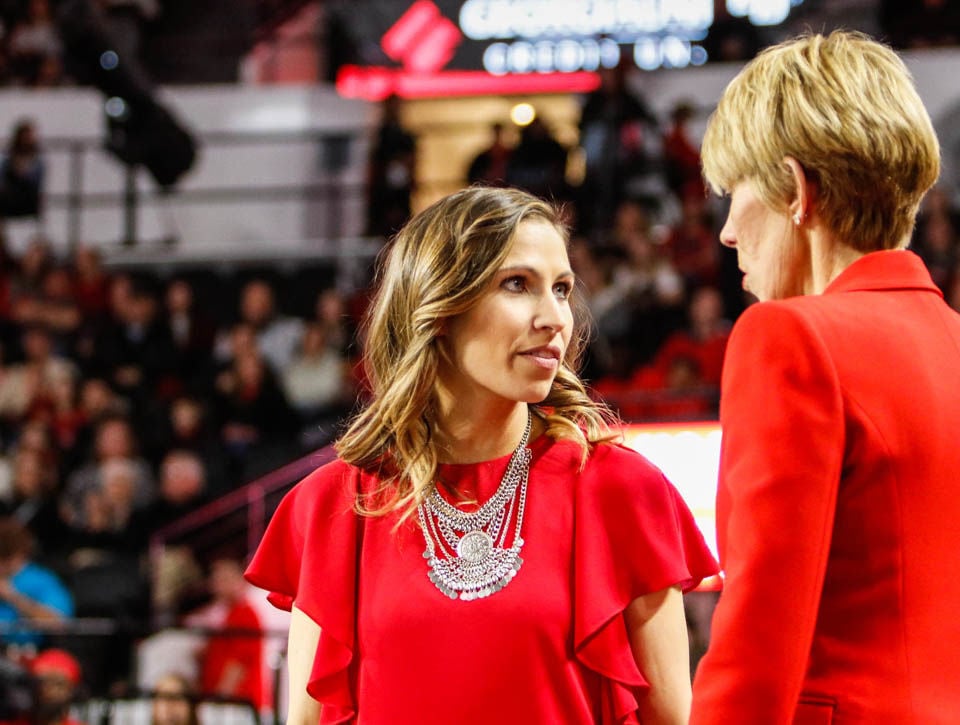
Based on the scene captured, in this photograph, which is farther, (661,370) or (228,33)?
(228,33)

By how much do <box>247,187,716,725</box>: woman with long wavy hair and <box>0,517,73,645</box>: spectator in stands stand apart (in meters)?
5.21

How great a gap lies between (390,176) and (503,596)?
9.15 metres

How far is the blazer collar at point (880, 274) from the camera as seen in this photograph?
180cm

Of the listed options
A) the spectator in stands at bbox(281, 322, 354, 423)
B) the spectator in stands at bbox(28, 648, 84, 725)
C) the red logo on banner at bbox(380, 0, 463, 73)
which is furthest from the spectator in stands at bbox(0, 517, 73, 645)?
the red logo on banner at bbox(380, 0, 463, 73)

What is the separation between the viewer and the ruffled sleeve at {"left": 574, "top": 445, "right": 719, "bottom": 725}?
2248mm

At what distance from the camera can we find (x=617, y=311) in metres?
9.14

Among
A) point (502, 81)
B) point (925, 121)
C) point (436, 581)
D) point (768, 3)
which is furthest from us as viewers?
point (502, 81)

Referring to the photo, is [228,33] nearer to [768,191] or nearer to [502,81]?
[502,81]

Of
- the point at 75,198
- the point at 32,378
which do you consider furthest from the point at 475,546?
the point at 75,198

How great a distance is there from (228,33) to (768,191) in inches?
494

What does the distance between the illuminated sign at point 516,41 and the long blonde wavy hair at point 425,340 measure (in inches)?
386

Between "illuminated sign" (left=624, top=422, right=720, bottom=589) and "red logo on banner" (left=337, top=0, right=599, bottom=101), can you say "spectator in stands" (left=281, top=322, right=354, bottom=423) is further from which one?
"red logo on banner" (left=337, top=0, right=599, bottom=101)

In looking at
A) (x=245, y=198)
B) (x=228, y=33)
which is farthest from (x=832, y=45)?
(x=228, y=33)

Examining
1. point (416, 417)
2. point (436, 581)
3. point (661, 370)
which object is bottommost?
point (661, 370)
